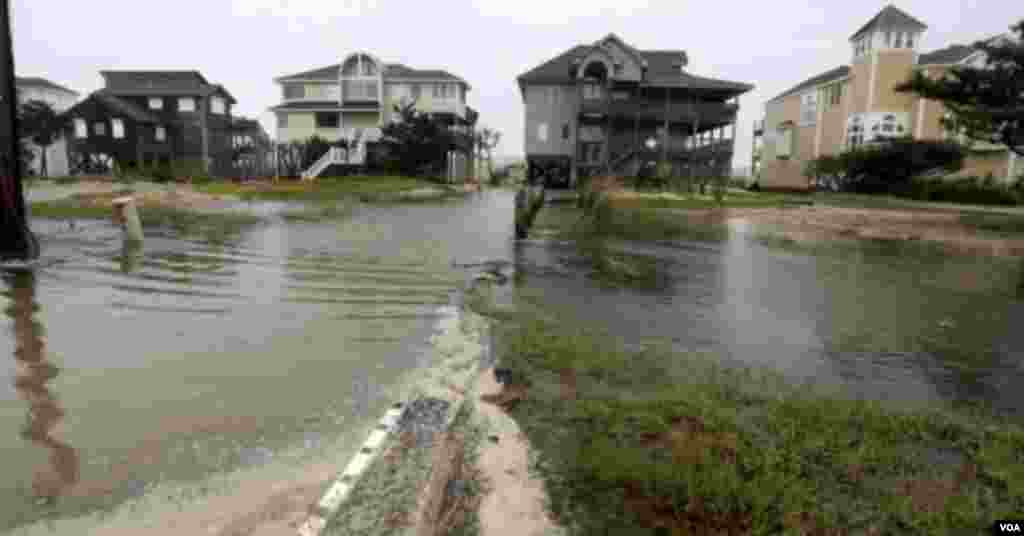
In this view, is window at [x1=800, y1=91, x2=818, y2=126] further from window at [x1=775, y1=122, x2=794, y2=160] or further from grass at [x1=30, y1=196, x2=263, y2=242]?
grass at [x1=30, y1=196, x2=263, y2=242]

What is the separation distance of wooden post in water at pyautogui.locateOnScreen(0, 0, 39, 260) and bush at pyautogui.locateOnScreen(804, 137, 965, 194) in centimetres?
4027

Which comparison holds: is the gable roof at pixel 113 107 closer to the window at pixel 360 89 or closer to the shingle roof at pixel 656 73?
the window at pixel 360 89

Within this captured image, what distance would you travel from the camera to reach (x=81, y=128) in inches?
1865

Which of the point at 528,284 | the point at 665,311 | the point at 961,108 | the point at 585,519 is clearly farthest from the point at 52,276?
the point at 961,108

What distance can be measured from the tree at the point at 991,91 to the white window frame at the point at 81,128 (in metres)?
56.3

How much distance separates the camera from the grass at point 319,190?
29.1 metres

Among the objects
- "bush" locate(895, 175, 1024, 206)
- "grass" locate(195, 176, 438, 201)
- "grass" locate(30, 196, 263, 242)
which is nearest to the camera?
"grass" locate(30, 196, 263, 242)

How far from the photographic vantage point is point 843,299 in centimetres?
858

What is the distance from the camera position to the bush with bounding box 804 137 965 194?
3431 centimetres

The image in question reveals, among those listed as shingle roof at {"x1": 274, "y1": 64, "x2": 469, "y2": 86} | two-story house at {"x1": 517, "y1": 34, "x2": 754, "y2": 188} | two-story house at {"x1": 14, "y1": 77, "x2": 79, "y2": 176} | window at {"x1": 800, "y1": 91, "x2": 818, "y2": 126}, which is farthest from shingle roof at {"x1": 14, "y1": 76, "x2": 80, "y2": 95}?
window at {"x1": 800, "y1": 91, "x2": 818, "y2": 126}

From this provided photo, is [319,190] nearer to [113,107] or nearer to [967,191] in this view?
[113,107]

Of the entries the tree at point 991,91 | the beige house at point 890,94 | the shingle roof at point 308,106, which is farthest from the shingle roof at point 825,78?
the shingle roof at point 308,106

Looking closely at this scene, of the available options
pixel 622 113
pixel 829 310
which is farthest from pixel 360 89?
pixel 829 310

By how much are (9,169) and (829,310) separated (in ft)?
44.5
